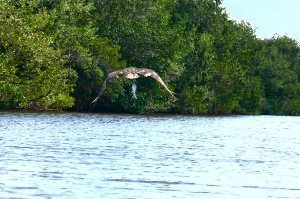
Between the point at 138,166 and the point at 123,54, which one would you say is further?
the point at 123,54

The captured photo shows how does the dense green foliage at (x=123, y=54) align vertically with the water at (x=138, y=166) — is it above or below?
above

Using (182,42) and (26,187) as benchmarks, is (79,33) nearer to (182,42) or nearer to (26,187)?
(182,42)

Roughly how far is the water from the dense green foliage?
24.8m

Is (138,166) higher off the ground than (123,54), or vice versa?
(123,54)

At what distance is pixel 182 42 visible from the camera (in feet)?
307

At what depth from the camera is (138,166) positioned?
27516mm

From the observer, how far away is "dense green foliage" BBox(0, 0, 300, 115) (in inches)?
2682

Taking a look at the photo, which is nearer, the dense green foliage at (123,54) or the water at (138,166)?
the water at (138,166)

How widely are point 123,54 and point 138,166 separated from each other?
199ft

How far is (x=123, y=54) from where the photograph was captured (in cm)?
8781

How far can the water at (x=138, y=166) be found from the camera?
2150cm

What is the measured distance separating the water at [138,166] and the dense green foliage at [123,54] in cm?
2482

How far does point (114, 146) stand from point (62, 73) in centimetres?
3772

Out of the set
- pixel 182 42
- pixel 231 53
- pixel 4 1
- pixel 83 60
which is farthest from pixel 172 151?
pixel 231 53
